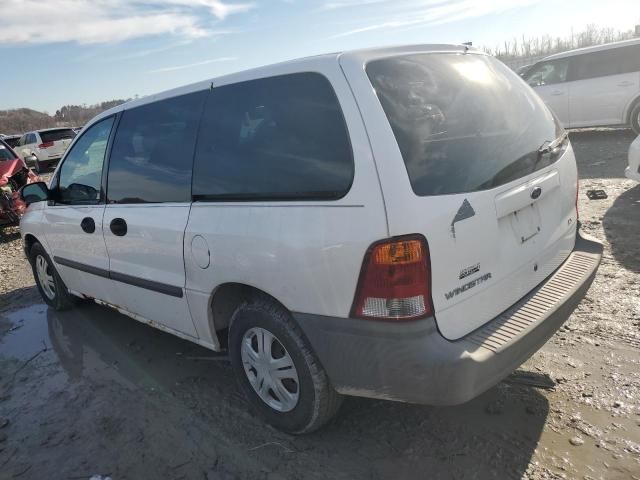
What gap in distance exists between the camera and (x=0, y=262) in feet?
24.8

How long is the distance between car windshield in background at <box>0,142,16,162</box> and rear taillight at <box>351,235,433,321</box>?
11.0 m

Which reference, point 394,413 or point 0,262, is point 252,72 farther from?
point 0,262

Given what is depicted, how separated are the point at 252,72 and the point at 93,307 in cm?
353

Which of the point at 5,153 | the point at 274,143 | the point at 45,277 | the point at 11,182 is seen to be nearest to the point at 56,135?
the point at 5,153

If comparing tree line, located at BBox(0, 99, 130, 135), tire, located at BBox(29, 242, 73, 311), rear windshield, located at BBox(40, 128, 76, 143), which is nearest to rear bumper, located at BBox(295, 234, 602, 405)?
tire, located at BBox(29, 242, 73, 311)

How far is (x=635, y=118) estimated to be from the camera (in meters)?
10.2

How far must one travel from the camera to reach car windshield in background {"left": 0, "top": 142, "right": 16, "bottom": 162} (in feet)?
34.9

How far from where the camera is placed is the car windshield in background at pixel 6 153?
34.9 ft

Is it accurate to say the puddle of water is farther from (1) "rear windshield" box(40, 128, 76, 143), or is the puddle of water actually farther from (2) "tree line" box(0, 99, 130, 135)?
(2) "tree line" box(0, 99, 130, 135)

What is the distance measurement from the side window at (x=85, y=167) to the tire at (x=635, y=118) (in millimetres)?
10304

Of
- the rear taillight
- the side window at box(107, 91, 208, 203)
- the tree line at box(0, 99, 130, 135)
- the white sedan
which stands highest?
the tree line at box(0, 99, 130, 135)

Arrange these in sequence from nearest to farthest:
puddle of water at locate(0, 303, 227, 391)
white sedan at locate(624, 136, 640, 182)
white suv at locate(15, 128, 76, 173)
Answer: puddle of water at locate(0, 303, 227, 391)
white sedan at locate(624, 136, 640, 182)
white suv at locate(15, 128, 76, 173)

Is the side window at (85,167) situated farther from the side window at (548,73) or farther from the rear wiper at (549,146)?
the side window at (548,73)

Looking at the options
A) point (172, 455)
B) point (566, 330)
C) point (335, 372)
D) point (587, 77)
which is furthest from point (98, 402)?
point (587, 77)
